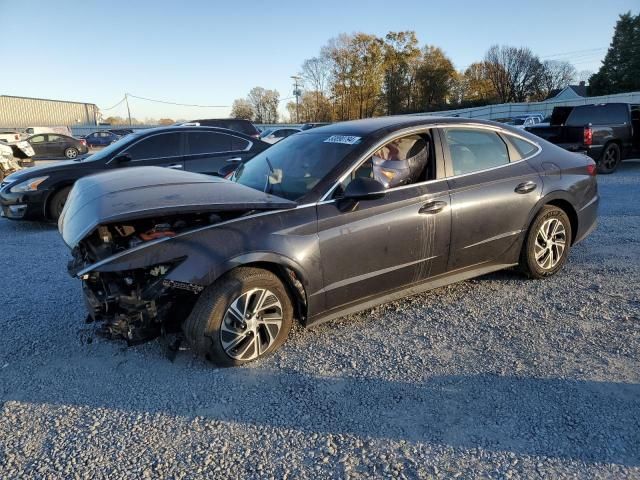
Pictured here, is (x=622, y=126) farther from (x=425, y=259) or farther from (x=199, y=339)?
(x=199, y=339)

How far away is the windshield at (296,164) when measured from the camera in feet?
11.7

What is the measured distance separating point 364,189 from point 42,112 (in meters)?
67.2

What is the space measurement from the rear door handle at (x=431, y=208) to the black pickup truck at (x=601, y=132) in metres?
8.58

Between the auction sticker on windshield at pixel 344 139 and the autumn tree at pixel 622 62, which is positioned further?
the autumn tree at pixel 622 62

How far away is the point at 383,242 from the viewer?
3467 mm

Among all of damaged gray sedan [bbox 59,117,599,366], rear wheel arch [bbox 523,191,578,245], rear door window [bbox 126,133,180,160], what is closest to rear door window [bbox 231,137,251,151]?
rear door window [bbox 126,133,180,160]

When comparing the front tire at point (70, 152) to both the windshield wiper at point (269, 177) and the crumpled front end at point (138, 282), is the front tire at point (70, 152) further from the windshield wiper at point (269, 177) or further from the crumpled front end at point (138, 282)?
the crumpled front end at point (138, 282)

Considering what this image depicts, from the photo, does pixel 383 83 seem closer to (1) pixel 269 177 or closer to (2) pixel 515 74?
(2) pixel 515 74

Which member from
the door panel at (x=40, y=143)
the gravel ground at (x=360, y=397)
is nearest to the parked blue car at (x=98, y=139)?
the door panel at (x=40, y=143)

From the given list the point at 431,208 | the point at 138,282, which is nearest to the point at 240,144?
the point at 431,208

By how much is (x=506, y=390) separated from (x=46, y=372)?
9.65 ft

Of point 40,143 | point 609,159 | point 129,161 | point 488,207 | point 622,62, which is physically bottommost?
point 609,159

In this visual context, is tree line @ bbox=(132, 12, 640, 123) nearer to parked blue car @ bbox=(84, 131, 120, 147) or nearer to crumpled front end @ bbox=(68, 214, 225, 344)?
parked blue car @ bbox=(84, 131, 120, 147)

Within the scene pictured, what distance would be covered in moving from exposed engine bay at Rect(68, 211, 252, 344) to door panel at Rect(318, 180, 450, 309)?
2.27 feet
